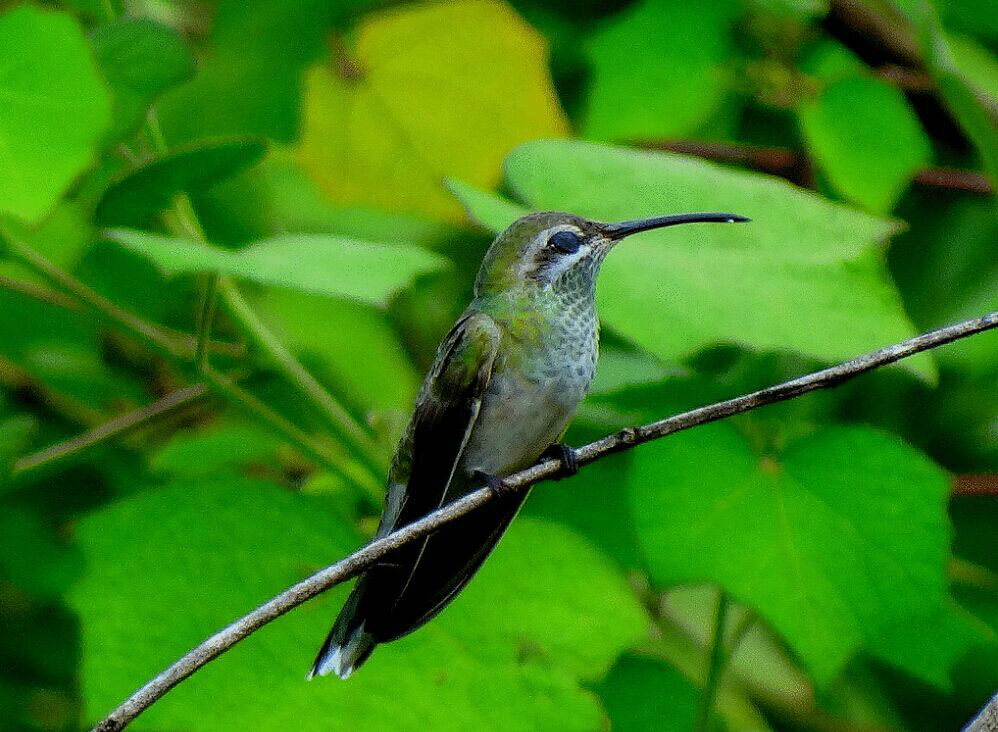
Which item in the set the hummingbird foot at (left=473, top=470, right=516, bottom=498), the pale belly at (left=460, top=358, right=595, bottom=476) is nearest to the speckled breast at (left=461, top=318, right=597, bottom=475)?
the pale belly at (left=460, top=358, right=595, bottom=476)

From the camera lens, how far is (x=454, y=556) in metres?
1.48

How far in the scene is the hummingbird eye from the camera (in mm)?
1655

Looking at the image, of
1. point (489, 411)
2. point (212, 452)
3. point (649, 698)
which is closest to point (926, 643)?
point (649, 698)

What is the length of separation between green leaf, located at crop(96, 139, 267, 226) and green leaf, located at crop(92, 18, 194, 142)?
9 cm

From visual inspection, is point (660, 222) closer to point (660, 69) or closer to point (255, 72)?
point (660, 69)

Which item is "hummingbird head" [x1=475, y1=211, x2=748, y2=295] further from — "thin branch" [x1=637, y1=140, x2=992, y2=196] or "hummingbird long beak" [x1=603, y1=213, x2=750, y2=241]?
"thin branch" [x1=637, y1=140, x2=992, y2=196]

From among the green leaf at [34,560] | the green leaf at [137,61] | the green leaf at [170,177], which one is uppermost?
the green leaf at [137,61]

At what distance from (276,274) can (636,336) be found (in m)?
0.41

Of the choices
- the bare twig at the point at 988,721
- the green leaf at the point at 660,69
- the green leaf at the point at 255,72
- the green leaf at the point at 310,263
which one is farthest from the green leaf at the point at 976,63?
the bare twig at the point at 988,721

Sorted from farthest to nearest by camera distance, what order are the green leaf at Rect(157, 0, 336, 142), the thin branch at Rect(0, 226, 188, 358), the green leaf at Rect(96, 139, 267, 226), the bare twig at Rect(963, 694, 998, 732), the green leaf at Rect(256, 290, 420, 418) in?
the green leaf at Rect(157, 0, 336, 142)
the green leaf at Rect(256, 290, 420, 418)
the thin branch at Rect(0, 226, 188, 358)
the green leaf at Rect(96, 139, 267, 226)
the bare twig at Rect(963, 694, 998, 732)

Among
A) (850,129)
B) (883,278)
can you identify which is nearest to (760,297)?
(883,278)

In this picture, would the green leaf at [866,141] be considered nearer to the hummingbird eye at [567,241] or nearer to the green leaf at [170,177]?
the hummingbird eye at [567,241]

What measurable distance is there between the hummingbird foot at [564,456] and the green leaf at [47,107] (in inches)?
22.5

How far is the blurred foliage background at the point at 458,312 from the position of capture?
4.36ft
